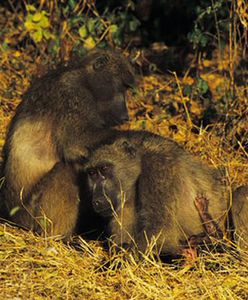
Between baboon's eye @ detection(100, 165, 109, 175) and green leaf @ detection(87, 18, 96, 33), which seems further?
green leaf @ detection(87, 18, 96, 33)

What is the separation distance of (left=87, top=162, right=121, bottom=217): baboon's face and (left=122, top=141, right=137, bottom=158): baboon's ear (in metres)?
0.14

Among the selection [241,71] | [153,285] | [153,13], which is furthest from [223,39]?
[153,285]

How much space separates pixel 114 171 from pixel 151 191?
1.14 ft

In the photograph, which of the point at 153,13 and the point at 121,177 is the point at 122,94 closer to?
the point at 121,177

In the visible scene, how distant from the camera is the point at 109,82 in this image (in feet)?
18.2

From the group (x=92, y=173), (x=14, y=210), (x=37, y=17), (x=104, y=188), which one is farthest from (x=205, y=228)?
(x=37, y=17)

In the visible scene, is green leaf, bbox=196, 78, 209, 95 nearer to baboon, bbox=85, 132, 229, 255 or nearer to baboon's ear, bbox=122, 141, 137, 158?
baboon, bbox=85, 132, 229, 255

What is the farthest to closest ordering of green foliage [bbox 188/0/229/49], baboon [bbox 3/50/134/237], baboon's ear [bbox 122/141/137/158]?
green foliage [bbox 188/0/229/49] < baboon [bbox 3/50/134/237] < baboon's ear [bbox 122/141/137/158]

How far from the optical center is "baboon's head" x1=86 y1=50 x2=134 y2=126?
545 cm

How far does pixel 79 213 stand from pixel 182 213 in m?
0.75

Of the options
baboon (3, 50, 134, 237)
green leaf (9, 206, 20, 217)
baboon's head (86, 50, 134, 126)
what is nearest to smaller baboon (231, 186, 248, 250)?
baboon (3, 50, 134, 237)

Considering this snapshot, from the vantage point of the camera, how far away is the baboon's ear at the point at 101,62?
18.2 feet

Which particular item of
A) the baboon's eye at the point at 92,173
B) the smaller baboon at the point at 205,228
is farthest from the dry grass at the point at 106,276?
the baboon's eye at the point at 92,173

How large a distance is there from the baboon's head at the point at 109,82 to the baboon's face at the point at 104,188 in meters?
0.58
